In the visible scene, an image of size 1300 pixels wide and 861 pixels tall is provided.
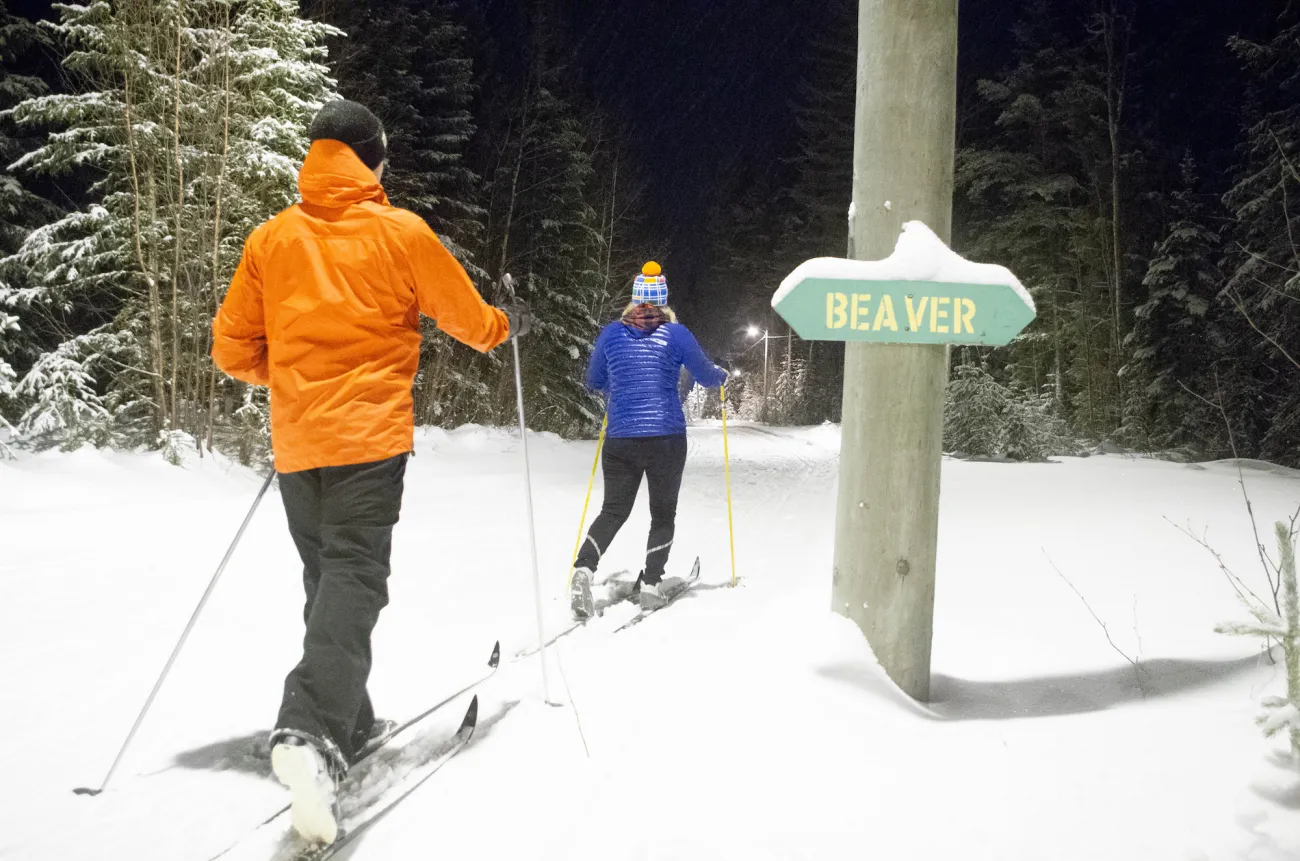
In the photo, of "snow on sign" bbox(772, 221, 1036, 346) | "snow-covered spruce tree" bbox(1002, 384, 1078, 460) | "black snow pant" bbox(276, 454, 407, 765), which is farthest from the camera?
"snow-covered spruce tree" bbox(1002, 384, 1078, 460)

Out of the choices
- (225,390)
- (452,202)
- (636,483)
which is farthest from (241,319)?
(452,202)

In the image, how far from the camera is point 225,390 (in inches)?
464

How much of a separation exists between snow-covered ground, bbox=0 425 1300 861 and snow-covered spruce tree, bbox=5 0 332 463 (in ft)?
15.7

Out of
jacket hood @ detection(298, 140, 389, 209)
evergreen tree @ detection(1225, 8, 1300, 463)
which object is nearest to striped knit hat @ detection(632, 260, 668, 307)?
jacket hood @ detection(298, 140, 389, 209)

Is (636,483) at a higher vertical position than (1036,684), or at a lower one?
higher

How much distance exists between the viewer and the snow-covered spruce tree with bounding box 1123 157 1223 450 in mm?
18406

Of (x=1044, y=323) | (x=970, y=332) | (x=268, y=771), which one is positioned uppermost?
(x=1044, y=323)

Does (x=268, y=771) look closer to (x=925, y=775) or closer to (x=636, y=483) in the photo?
(x=925, y=775)

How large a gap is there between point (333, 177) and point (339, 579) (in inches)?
52.2

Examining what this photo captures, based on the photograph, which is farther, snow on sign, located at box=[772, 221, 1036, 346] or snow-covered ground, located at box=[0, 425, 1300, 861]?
snow on sign, located at box=[772, 221, 1036, 346]

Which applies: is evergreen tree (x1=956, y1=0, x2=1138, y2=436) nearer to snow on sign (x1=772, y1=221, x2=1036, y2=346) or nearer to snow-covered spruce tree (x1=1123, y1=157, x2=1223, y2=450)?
snow-covered spruce tree (x1=1123, y1=157, x2=1223, y2=450)

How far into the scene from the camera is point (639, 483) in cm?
519

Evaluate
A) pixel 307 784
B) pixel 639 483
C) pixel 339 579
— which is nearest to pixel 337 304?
pixel 339 579

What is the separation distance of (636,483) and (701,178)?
184 ft
